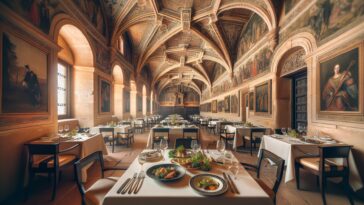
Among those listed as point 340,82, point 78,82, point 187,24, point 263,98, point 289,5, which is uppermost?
point 187,24

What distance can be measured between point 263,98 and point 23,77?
26.3ft

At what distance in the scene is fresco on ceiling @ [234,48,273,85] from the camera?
257 inches

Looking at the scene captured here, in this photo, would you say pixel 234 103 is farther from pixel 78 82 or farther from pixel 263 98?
pixel 78 82

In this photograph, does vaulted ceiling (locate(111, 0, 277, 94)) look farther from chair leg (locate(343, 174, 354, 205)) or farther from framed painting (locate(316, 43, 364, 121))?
chair leg (locate(343, 174, 354, 205))

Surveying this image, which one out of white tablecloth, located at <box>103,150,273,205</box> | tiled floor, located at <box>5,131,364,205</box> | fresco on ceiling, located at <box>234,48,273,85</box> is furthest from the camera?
fresco on ceiling, located at <box>234,48,273,85</box>

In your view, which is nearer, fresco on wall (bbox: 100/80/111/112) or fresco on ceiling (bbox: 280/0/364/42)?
fresco on ceiling (bbox: 280/0/364/42)

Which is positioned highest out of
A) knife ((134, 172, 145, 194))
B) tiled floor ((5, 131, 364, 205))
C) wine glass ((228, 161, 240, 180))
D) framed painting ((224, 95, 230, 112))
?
framed painting ((224, 95, 230, 112))

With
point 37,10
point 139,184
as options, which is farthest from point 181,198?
point 37,10

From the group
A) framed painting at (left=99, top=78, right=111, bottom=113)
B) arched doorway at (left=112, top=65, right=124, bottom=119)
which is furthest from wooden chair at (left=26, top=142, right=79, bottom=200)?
arched doorway at (left=112, top=65, right=124, bottom=119)

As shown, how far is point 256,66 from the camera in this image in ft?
24.6

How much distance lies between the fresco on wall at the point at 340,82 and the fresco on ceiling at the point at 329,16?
70 centimetres

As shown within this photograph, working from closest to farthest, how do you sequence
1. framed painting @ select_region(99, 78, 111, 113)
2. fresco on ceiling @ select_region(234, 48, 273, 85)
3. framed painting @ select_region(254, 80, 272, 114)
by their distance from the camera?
framed painting @ select_region(254, 80, 272, 114), fresco on ceiling @ select_region(234, 48, 273, 85), framed painting @ select_region(99, 78, 111, 113)

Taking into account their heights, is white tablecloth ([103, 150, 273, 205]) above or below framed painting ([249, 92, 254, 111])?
→ below

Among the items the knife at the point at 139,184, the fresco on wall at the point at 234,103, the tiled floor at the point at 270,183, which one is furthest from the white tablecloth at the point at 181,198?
the fresco on wall at the point at 234,103
